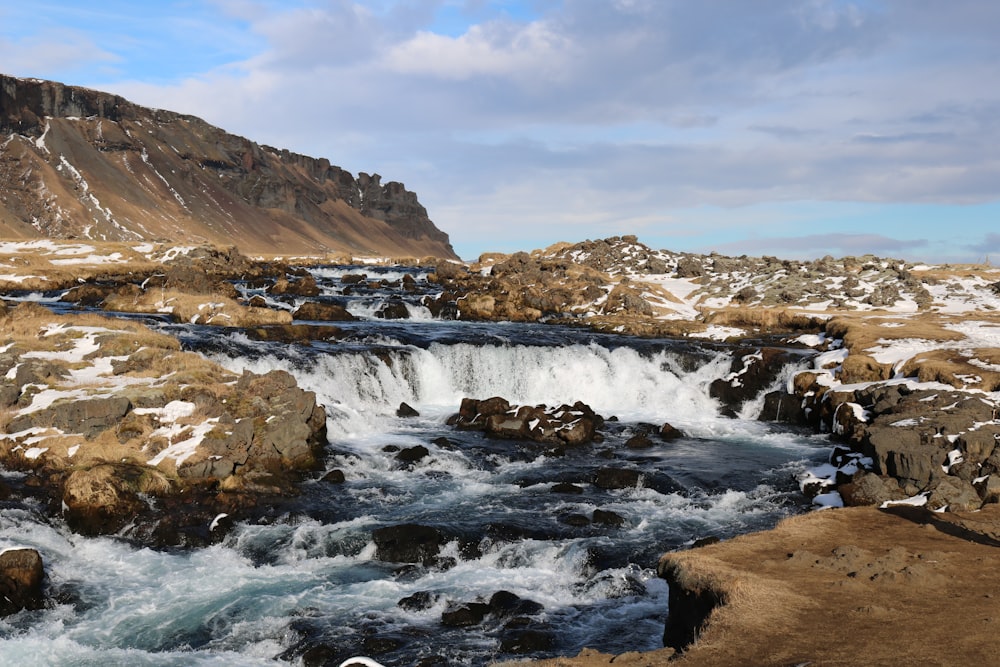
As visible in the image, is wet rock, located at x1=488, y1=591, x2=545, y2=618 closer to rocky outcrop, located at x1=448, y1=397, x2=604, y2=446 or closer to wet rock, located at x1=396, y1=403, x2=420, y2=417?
rocky outcrop, located at x1=448, y1=397, x2=604, y2=446

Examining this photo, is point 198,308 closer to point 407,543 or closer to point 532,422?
point 532,422

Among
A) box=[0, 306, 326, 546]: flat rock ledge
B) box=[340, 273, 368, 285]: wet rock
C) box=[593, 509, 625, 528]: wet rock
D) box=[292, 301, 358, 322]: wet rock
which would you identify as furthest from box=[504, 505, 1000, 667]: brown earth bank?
box=[340, 273, 368, 285]: wet rock

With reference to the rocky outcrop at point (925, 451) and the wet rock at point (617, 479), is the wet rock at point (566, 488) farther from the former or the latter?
the rocky outcrop at point (925, 451)

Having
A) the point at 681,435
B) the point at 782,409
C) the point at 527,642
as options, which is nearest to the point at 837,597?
the point at 527,642

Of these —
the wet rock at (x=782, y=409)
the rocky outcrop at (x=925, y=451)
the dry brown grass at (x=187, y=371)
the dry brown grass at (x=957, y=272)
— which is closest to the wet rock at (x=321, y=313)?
the dry brown grass at (x=187, y=371)

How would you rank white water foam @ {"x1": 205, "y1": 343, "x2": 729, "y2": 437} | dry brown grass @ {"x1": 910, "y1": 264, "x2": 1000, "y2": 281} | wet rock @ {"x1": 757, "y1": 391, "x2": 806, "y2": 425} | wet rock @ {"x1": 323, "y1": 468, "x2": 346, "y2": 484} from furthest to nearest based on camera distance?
dry brown grass @ {"x1": 910, "y1": 264, "x2": 1000, "y2": 281} < white water foam @ {"x1": 205, "y1": 343, "x2": 729, "y2": 437} < wet rock @ {"x1": 757, "y1": 391, "x2": 806, "y2": 425} < wet rock @ {"x1": 323, "y1": 468, "x2": 346, "y2": 484}

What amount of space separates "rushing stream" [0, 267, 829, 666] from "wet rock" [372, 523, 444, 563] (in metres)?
0.29

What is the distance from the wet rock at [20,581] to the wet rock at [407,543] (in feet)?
25.5

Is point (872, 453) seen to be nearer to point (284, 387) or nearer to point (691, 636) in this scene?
point (691, 636)

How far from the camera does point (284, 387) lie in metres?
28.6

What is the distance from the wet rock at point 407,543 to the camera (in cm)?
2003

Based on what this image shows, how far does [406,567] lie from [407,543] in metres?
0.89

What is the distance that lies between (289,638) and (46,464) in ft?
41.2

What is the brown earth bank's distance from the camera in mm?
10555
